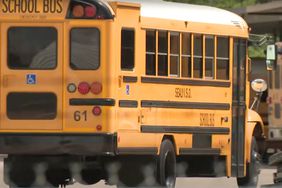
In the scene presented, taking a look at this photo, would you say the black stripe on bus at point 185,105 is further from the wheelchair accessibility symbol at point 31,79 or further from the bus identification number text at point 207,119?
the wheelchair accessibility symbol at point 31,79

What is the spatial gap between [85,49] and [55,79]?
20.9 inches

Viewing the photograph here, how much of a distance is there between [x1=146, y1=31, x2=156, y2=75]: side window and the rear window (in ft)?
4.44

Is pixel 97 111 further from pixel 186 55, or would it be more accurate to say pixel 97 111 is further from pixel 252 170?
pixel 252 170

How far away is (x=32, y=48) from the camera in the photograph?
13.3m

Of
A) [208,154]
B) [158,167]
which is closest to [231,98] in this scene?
[208,154]

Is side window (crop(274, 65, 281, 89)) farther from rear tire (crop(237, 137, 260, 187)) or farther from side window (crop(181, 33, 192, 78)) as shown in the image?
side window (crop(181, 33, 192, 78))

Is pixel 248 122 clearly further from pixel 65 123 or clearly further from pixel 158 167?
pixel 65 123

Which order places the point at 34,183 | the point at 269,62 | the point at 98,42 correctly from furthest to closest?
the point at 269,62 → the point at 34,183 → the point at 98,42

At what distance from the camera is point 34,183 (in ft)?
46.8

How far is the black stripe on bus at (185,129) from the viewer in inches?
541

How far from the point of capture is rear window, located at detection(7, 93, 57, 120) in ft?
43.5

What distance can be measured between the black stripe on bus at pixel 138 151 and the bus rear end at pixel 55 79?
316mm

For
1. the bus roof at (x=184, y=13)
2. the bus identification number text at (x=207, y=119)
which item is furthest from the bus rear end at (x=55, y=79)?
the bus identification number text at (x=207, y=119)

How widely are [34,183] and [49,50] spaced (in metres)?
2.00
